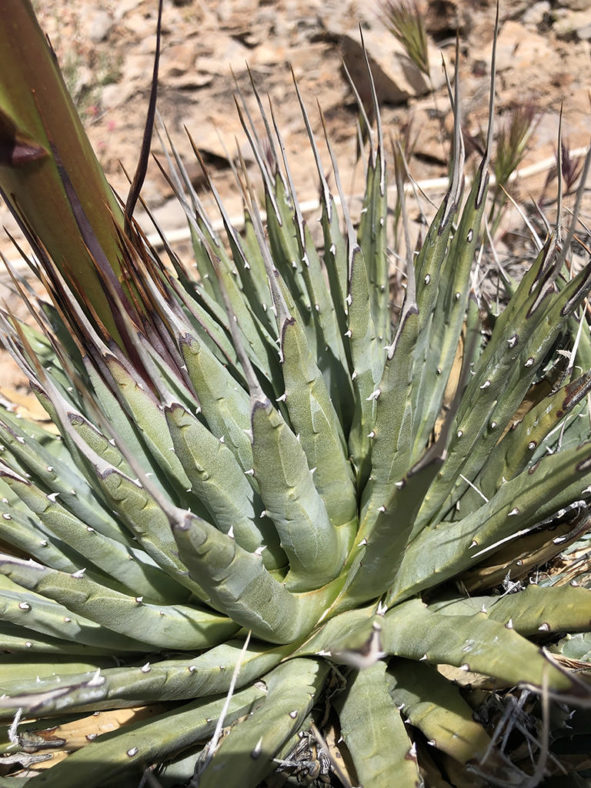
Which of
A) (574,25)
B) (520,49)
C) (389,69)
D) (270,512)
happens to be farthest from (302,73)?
(270,512)

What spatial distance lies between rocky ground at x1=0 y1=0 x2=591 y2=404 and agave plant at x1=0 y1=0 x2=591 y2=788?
2.05m

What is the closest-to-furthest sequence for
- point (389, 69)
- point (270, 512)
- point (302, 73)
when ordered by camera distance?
point (270, 512)
point (389, 69)
point (302, 73)

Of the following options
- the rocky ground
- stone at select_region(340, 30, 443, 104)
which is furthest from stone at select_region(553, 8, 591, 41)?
stone at select_region(340, 30, 443, 104)

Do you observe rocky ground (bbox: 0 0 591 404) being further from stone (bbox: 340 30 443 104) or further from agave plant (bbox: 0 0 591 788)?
agave plant (bbox: 0 0 591 788)

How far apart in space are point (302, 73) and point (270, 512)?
3655 millimetres

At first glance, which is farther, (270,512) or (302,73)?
(302,73)

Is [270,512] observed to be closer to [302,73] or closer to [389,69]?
[389,69]

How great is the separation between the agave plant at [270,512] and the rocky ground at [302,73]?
2051 millimetres

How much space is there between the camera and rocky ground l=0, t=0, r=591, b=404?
141 inches

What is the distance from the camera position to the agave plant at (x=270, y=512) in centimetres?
104

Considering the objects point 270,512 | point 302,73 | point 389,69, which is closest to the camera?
point 270,512

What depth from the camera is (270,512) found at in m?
1.21

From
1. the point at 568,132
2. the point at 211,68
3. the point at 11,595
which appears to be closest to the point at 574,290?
the point at 11,595

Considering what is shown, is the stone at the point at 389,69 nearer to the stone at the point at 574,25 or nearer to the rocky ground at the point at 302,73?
the rocky ground at the point at 302,73
